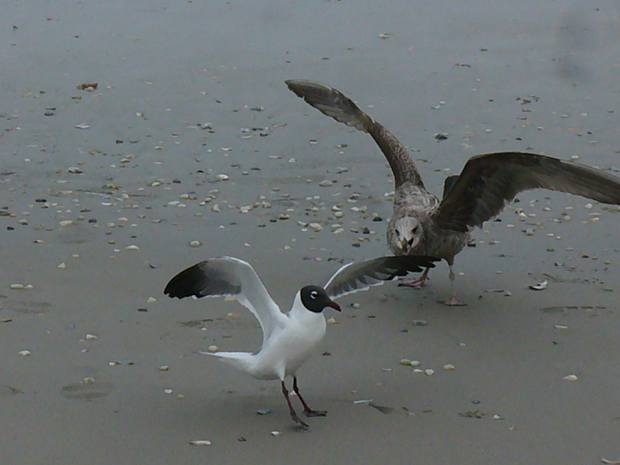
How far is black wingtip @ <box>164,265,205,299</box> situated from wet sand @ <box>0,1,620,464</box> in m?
0.51

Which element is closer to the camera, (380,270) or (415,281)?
(380,270)

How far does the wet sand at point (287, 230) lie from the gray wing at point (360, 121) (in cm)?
58

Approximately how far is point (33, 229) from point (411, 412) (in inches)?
143

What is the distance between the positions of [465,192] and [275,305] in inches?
72.7

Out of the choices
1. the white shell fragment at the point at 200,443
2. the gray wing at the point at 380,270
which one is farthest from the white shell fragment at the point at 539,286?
the white shell fragment at the point at 200,443

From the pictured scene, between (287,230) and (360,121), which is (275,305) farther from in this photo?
(360,121)

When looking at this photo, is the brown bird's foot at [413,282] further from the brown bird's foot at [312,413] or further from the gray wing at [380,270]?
the brown bird's foot at [312,413]

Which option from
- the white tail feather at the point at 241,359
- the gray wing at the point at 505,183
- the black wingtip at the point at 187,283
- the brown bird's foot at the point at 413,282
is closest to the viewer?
the white tail feather at the point at 241,359

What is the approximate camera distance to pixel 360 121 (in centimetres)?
771

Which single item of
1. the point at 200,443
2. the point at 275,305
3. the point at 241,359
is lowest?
the point at 200,443

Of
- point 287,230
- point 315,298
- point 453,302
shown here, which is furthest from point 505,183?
point 287,230

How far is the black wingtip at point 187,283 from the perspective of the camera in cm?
510

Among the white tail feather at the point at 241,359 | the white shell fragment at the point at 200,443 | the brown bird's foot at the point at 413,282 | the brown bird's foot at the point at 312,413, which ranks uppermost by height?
the white tail feather at the point at 241,359

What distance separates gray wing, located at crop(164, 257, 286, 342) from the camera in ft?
16.5
